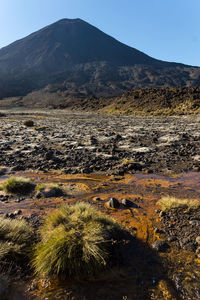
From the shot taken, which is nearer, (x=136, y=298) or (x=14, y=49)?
(x=136, y=298)

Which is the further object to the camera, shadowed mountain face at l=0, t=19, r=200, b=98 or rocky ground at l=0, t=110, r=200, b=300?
shadowed mountain face at l=0, t=19, r=200, b=98

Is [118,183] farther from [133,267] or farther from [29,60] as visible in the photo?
[29,60]

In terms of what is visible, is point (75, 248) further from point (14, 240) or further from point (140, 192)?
point (140, 192)

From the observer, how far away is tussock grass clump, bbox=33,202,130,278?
2350 millimetres

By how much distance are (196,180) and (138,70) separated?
519ft

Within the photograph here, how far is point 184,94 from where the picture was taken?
34.2 metres

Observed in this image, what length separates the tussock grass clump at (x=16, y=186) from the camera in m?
4.77

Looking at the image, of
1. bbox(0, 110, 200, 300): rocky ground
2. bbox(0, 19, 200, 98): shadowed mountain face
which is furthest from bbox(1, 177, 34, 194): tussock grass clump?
bbox(0, 19, 200, 98): shadowed mountain face

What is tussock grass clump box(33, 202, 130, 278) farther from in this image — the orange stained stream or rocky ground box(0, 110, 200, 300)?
rocky ground box(0, 110, 200, 300)

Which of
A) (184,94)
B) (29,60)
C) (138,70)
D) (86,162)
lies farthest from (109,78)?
(86,162)

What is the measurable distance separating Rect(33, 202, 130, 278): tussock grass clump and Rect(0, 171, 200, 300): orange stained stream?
0.15 m

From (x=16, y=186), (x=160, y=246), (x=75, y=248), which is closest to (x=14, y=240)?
(x=75, y=248)

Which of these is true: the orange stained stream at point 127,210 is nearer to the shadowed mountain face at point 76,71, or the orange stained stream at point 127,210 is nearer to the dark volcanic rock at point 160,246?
the dark volcanic rock at point 160,246

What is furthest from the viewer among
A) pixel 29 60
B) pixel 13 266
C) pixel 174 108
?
pixel 29 60
